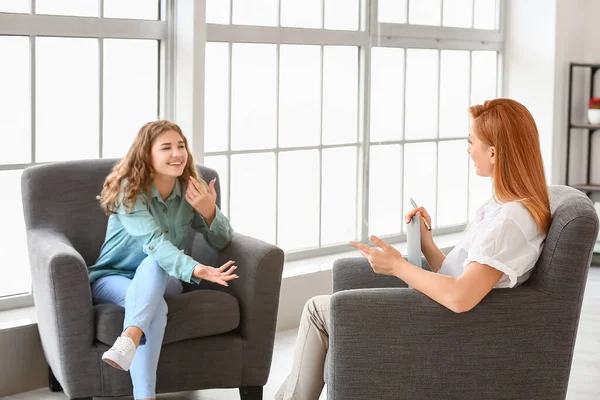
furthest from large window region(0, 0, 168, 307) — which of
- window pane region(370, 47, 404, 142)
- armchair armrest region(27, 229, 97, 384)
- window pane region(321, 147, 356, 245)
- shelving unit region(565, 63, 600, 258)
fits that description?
shelving unit region(565, 63, 600, 258)

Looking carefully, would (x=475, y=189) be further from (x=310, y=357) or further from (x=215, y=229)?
(x=310, y=357)

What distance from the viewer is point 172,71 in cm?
443


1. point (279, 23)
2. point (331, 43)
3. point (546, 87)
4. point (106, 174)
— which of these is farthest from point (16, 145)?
point (546, 87)

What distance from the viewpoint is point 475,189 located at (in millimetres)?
6574

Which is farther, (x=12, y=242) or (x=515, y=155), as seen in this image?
(x=12, y=242)

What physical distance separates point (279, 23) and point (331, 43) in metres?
0.41

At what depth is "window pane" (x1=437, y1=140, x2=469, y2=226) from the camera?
6.26m

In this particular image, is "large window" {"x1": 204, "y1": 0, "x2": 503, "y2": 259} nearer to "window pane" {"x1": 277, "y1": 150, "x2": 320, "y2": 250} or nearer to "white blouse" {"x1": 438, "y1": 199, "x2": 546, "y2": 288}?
"window pane" {"x1": 277, "y1": 150, "x2": 320, "y2": 250}

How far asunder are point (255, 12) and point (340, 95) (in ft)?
2.63

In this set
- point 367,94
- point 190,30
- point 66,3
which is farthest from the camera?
point 367,94

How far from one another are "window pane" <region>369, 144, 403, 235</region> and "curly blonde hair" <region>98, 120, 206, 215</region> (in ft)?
7.33

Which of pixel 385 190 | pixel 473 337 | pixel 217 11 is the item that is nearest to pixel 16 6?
pixel 217 11

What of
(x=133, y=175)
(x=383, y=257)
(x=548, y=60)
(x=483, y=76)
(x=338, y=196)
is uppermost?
(x=548, y=60)

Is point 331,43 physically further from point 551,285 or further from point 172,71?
point 551,285
